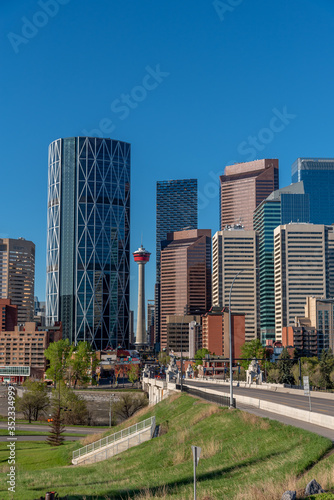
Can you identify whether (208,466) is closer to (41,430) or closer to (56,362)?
(41,430)

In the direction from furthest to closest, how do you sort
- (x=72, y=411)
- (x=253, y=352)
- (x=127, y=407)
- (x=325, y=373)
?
(x=253, y=352) < (x=325, y=373) < (x=127, y=407) < (x=72, y=411)

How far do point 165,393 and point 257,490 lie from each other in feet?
202

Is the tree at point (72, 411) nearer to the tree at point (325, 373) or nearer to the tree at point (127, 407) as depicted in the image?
the tree at point (127, 407)

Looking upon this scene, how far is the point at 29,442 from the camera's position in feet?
230

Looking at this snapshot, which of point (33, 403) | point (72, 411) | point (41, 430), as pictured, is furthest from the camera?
point (33, 403)

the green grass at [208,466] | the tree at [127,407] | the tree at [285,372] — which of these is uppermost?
the green grass at [208,466]

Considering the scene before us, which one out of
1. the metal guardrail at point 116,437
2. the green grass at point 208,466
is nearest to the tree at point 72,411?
the metal guardrail at point 116,437

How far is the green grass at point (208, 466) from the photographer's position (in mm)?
23969

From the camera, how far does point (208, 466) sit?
96.1 ft

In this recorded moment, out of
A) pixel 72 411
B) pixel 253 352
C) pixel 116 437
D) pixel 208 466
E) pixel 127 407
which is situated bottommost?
pixel 127 407

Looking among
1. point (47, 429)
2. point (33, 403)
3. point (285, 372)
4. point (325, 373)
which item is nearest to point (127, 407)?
point (33, 403)

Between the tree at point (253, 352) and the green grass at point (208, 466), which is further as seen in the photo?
the tree at point (253, 352)

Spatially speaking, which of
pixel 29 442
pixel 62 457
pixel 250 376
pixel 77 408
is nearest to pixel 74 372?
pixel 77 408

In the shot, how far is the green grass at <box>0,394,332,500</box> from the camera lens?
2397cm
